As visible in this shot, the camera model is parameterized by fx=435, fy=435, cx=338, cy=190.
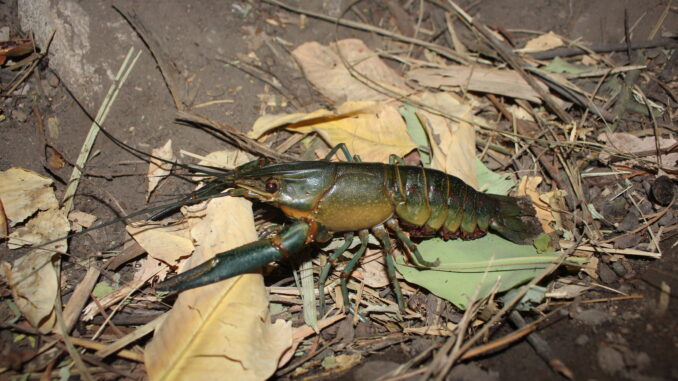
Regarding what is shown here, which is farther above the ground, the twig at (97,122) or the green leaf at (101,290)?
the twig at (97,122)

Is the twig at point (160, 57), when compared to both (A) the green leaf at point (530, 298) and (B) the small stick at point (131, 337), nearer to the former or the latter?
(B) the small stick at point (131, 337)

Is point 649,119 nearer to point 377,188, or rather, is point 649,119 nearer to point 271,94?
point 377,188

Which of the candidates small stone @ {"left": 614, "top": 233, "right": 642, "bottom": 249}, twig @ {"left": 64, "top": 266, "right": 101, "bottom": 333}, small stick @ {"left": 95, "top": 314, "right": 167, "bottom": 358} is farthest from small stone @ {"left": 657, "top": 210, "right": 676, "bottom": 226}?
twig @ {"left": 64, "top": 266, "right": 101, "bottom": 333}

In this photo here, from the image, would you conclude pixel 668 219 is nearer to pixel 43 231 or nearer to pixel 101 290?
pixel 101 290

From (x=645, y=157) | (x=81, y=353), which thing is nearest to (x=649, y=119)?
(x=645, y=157)

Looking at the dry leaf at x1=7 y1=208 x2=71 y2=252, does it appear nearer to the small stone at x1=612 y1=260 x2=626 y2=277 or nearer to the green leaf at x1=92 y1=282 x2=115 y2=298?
the green leaf at x1=92 y1=282 x2=115 y2=298

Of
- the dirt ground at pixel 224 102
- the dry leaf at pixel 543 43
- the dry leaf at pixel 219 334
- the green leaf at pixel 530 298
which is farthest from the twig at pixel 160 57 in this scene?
the dry leaf at pixel 543 43
